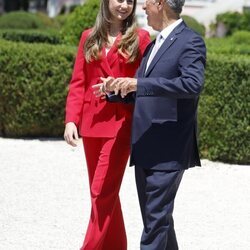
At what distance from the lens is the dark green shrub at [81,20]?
1094cm

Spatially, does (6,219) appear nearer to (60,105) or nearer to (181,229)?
(181,229)

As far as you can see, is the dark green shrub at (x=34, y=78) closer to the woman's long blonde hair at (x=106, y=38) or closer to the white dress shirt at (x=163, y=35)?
the woman's long blonde hair at (x=106, y=38)

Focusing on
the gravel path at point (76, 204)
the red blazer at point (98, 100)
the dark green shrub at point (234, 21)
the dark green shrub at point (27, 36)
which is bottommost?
the dark green shrub at point (234, 21)

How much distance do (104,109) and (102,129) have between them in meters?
0.11

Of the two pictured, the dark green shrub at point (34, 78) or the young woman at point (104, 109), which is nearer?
the young woman at point (104, 109)

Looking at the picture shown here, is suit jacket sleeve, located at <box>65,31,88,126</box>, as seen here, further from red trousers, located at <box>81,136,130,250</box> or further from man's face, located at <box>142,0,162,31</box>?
man's face, located at <box>142,0,162,31</box>

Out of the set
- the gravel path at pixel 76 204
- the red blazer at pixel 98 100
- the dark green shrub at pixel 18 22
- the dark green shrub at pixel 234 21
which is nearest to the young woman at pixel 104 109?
the red blazer at pixel 98 100

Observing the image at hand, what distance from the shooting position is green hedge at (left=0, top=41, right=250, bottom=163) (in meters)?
7.99

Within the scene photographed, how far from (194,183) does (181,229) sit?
63.8 inches

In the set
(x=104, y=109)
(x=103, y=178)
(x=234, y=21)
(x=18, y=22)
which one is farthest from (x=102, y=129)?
(x=18, y=22)

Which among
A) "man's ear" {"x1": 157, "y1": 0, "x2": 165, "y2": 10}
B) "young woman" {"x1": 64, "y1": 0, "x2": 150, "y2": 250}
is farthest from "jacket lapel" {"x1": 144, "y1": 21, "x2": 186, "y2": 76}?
"young woman" {"x1": 64, "y1": 0, "x2": 150, "y2": 250}

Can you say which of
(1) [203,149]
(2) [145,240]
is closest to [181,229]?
(2) [145,240]

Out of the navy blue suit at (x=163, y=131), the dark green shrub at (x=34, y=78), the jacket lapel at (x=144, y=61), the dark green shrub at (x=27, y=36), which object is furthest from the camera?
the dark green shrub at (x=27, y=36)

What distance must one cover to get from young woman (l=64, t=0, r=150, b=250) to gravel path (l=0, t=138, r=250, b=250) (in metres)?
0.96
